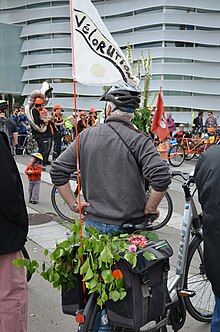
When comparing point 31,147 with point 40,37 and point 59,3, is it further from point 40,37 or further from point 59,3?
point 59,3

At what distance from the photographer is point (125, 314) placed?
7.50 ft

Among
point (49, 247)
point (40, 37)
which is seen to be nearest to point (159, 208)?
point (49, 247)

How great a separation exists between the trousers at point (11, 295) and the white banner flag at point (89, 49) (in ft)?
4.14

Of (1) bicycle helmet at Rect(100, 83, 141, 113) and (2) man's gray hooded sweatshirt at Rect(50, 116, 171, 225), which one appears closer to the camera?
(2) man's gray hooded sweatshirt at Rect(50, 116, 171, 225)

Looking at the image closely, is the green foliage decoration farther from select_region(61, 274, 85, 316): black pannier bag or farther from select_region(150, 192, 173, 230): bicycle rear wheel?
select_region(150, 192, 173, 230): bicycle rear wheel

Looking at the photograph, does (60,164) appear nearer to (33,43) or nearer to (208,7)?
(208,7)

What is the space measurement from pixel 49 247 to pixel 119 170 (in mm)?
3042

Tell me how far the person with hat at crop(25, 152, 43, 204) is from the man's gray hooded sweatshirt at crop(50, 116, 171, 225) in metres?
4.76

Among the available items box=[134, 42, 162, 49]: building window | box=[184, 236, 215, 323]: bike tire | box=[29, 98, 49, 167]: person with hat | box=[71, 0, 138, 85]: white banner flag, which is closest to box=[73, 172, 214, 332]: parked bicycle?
box=[184, 236, 215, 323]: bike tire

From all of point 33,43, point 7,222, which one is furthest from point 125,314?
point 33,43

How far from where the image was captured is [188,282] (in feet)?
10.8

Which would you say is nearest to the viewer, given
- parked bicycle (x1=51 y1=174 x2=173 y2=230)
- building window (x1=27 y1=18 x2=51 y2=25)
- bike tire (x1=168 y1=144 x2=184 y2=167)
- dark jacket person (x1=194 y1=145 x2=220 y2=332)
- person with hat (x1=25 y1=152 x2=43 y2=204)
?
dark jacket person (x1=194 y1=145 x2=220 y2=332)

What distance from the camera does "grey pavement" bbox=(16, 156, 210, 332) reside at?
3.48 m

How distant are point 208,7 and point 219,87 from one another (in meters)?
5.55
